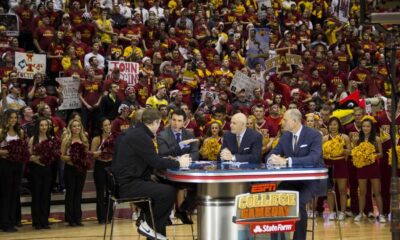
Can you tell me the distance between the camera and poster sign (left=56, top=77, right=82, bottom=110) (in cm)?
1705

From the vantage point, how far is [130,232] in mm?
12570

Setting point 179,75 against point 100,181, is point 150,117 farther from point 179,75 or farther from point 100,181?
point 179,75

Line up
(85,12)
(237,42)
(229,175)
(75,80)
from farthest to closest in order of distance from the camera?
(237,42)
(85,12)
(75,80)
(229,175)

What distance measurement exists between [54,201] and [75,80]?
3.14 m

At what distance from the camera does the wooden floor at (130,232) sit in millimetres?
12055

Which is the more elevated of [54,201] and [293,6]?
[293,6]

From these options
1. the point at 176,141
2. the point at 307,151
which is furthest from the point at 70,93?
the point at 307,151

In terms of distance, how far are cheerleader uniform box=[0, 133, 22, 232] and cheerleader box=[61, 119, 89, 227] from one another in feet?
2.87

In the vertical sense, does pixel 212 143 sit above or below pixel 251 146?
below

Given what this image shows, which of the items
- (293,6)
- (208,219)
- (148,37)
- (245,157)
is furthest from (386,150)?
(293,6)

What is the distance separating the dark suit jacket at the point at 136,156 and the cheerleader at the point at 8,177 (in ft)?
11.9

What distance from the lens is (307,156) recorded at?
31.6ft

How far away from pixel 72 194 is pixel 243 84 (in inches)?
276

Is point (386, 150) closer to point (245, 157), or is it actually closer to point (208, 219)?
point (245, 157)
